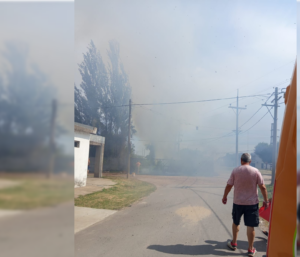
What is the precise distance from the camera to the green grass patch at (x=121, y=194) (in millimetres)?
2667

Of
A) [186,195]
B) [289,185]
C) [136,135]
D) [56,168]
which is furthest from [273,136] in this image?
[56,168]

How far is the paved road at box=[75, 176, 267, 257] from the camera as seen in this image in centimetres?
243

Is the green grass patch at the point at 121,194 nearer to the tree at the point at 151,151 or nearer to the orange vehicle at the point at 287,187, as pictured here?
the tree at the point at 151,151

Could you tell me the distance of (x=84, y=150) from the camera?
2260mm

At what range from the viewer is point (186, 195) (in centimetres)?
297

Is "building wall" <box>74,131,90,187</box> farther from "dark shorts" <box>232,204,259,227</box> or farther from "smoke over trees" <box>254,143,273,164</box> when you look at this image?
"smoke over trees" <box>254,143,273,164</box>

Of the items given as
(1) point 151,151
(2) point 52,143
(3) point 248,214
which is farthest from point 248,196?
(2) point 52,143

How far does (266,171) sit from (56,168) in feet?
7.14

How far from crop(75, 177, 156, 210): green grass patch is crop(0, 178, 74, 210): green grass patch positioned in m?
1.15

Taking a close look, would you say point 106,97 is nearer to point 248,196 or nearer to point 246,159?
point 246,159

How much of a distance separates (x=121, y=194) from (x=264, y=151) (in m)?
1.69

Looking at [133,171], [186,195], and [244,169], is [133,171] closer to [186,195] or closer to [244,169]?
[186,195]

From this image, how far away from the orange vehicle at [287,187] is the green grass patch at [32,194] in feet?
4.88

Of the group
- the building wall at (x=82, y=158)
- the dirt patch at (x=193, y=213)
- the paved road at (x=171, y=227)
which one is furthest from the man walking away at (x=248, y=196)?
the building wall at (x=82, y=158)
